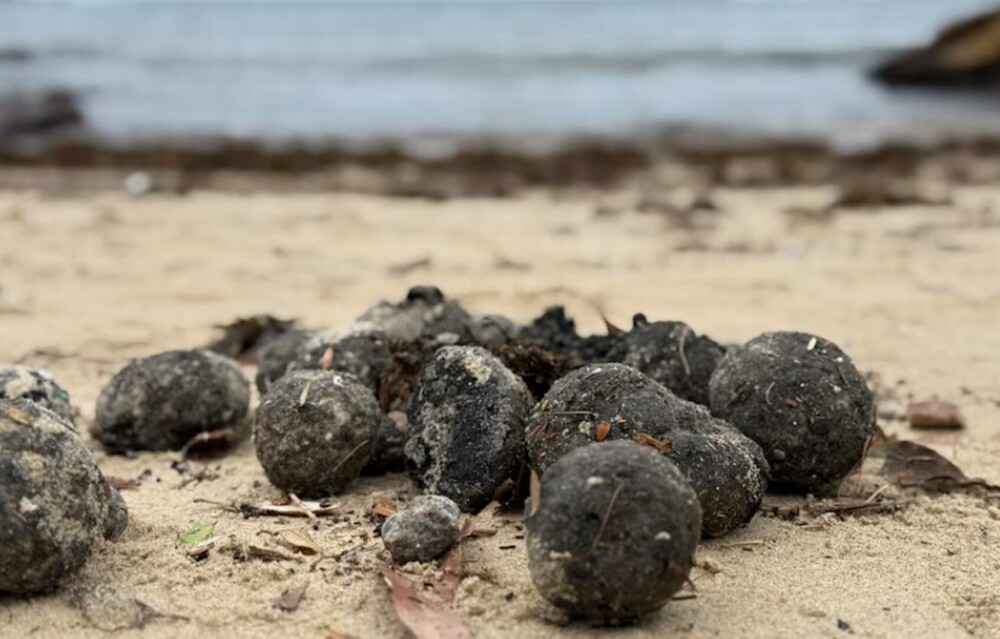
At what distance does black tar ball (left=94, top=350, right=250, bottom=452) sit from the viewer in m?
4.05

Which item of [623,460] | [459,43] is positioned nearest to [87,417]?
[623,460]

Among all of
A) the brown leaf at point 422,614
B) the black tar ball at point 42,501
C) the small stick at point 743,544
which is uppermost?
the black tar ball at point 42,501

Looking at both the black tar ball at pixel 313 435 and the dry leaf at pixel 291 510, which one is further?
the black tar ball at pixel 313 435

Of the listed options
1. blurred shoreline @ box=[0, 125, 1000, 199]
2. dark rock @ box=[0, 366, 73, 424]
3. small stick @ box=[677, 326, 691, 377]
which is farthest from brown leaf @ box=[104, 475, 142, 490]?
blurred shoreline @ box=[0, 125, 1000, 199]

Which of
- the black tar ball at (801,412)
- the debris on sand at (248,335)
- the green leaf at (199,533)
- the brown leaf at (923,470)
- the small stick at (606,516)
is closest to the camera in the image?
the small stick at (606,516)

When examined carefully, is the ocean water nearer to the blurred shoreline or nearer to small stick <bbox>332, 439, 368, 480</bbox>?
the blurred shoreline

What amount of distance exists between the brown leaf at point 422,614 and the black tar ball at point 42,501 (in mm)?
750

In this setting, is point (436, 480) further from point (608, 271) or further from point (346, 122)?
point (346, 122)

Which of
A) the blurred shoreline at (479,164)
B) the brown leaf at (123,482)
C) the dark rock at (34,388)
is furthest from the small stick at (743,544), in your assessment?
the blurred shoreline at (479,164)

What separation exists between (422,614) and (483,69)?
92.0 feet

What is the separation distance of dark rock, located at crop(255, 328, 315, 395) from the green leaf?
1.22 meters

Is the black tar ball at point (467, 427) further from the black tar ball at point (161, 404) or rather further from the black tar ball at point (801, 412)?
the black tar ball at point (161, 404)

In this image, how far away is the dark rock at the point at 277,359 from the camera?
443 cm

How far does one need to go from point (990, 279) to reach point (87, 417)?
5492mm
